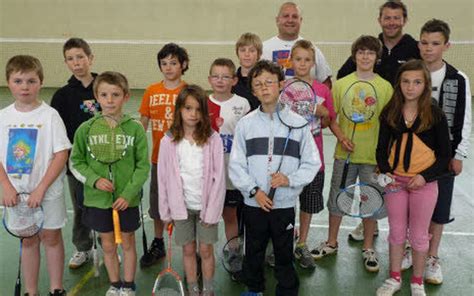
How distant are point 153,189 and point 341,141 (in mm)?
1593

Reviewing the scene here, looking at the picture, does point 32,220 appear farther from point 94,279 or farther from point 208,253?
point 208,253

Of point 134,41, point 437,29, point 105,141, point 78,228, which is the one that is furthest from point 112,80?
point 134,41

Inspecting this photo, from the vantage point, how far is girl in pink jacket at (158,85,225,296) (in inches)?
121

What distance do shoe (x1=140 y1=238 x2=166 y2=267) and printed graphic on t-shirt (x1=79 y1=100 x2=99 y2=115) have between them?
1291 millimetres

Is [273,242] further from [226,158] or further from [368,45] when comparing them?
[368,45]

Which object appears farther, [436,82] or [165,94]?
[165,94]

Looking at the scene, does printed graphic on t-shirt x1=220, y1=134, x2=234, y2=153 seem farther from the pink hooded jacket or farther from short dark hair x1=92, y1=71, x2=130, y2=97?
short dark hair x1=92, y1=71, x2=130, y2=97

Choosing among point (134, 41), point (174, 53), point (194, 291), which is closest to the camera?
point (194, 291)

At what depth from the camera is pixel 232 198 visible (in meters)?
3.53

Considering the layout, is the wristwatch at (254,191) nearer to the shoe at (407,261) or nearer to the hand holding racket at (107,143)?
the hand holding racket at (107,143)

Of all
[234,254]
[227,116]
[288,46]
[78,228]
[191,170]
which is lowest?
[234,254]

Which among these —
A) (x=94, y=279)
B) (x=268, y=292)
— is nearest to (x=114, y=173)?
(x=94, y=279)

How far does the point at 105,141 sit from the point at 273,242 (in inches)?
53.1

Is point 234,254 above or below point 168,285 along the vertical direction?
above
